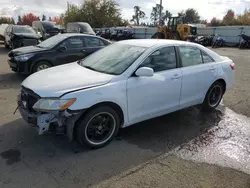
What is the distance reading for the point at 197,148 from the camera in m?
3.72

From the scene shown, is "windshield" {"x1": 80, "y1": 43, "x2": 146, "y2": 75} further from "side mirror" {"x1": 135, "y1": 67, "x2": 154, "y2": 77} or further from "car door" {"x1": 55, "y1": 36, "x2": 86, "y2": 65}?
"car door" {"x1": 55, "y1": 36, "x2": 86, "y2": 65}

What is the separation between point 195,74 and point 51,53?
4.82 m

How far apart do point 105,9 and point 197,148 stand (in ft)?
147

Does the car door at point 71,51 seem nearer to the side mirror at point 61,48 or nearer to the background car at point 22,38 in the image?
the side mirror at point 61,48

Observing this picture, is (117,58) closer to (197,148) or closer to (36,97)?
(36,97)

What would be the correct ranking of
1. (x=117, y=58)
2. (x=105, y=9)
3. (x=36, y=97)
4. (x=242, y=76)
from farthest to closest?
(x=105, y=9) → (x=242, y=76) → (x=117, y=58) → (x=36, y=97)

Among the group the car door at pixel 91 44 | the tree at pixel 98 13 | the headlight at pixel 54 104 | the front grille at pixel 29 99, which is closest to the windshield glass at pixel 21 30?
the car door at pixel 91 44

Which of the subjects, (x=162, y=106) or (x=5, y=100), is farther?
(x=5, y=100)

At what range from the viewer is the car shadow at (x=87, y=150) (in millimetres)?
3045

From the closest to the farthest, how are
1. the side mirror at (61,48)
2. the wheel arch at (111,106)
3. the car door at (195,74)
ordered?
the wheel arch at (111,106), the car door at (195,74), the side mirror at (61,48)

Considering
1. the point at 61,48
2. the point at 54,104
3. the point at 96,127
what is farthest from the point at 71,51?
the point at 54,104

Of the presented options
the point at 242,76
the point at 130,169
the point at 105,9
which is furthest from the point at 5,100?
the point at 105,9

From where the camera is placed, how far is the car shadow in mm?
3045

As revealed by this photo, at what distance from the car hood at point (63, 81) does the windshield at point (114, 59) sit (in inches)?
7.3
